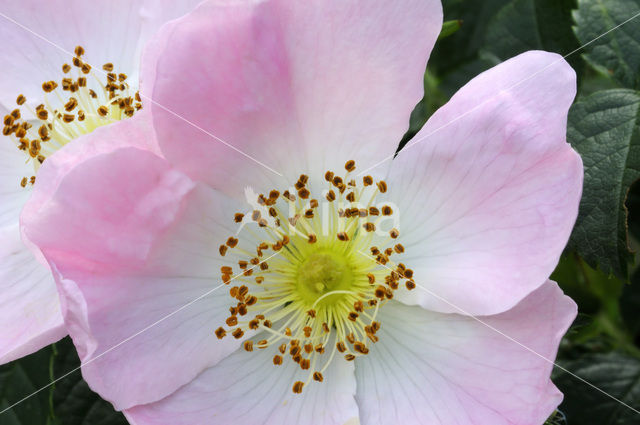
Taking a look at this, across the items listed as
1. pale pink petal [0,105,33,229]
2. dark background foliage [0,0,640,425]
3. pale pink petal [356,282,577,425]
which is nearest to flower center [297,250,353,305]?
pale pink petal [356,282,577,425]

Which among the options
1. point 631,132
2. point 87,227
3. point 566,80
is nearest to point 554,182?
point 566,80

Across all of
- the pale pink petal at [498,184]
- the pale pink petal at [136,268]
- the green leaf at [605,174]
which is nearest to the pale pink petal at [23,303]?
the pale pink petal at [136,268]

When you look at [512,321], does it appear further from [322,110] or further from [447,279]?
[322,110]

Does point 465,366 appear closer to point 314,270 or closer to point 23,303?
point 314,270

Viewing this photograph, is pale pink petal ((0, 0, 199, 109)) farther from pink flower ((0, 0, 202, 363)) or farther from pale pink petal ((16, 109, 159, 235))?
pale pink petal ((16, 109, 159, 235))

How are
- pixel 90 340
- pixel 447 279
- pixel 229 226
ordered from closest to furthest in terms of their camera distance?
pixel 90 340 → pixel 447 279 → pixel 229 226

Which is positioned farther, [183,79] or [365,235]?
[365,235]

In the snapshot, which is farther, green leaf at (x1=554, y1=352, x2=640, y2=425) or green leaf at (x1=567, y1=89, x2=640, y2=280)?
green leaf at (x1=554, y1=352, x2=640, y2=425)
